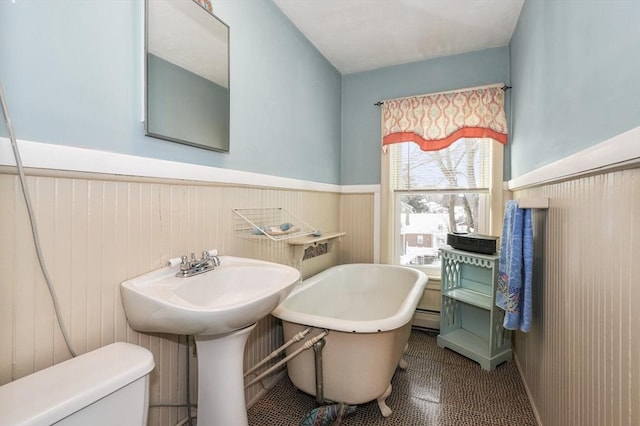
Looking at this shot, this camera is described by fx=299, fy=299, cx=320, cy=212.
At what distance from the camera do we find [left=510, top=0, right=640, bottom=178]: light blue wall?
80 cm

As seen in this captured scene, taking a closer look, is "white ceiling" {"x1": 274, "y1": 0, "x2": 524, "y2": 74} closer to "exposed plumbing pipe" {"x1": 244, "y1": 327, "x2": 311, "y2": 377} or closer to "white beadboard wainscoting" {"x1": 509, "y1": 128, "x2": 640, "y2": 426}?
"white beadboard wainscoting" {"x1": 509, "y1": 128, "x2": 640, "y2": 426}

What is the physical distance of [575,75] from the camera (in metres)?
1.12

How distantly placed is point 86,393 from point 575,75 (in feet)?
5.95

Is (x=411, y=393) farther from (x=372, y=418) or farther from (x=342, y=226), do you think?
(x=342, y=226)

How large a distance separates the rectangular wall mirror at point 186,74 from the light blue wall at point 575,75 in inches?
58.4

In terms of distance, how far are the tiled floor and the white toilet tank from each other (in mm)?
975

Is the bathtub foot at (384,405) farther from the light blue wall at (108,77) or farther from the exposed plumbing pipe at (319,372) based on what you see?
the light blue wall at (108,77)

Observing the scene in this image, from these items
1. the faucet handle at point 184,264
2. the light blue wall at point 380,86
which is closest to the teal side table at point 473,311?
the light blue wall at point 380,86

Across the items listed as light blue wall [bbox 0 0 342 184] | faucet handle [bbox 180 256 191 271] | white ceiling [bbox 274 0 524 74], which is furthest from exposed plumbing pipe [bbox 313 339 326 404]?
white ceiling [bbox 274 0 524 74]

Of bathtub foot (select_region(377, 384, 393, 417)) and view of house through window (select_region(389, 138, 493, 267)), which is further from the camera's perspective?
view of house through window (select_region(389, 138, 493, 267))

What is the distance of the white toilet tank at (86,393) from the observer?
0.63m

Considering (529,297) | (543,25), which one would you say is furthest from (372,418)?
(543,25)

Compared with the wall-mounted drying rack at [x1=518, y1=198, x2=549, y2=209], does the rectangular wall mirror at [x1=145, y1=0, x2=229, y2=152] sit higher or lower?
higher

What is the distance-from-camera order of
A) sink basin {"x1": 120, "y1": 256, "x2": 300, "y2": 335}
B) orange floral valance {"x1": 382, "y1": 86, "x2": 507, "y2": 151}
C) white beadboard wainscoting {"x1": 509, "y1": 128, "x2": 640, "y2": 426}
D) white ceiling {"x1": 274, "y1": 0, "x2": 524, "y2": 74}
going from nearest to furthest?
white beadboard wainscoting {"x1": 509, "y1": 128, "x2": 640, "y2": 426} → sink basin {"x1": 120, "y1": 256, "x2": 300, "y2": 335} → white ceiling {"x1": 274, "y1": 0, "x2": 524, "y2": 74} → orange floral valance {"x1": 382, "y1": 86, "x2": 507, "y2": 151}
